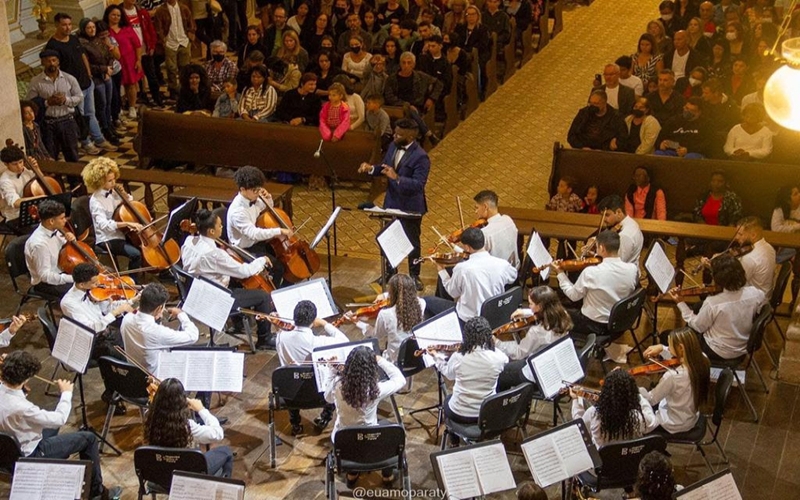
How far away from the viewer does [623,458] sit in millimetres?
6328

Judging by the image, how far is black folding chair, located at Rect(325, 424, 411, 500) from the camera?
636 centimetres

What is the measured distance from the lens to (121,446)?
24.9 feet

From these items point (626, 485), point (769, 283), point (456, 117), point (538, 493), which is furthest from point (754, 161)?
point (538, 493)

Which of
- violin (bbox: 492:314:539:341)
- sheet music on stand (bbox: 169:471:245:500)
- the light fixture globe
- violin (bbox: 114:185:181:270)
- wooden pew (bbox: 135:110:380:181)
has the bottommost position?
wooden pew (bbox: 135:110:380:181)

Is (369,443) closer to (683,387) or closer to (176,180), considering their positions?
(683,387)

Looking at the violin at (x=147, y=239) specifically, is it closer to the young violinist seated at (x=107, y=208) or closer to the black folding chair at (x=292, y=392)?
the young violinist seated at (x=107, y=208)

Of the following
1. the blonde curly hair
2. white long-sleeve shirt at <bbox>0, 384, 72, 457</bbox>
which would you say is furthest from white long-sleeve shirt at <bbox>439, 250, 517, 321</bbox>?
the blonde curly hair

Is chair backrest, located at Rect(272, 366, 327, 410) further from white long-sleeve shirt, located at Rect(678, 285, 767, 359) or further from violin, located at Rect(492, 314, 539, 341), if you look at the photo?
white long-sleeve shirt, located at Rect(678, 285, 767, 359)

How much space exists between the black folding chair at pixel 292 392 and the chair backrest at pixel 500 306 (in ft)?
5.02

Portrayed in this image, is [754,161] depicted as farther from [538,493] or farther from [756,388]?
[538,493]

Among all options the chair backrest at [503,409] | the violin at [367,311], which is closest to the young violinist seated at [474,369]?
the chair backrest at [503,409]

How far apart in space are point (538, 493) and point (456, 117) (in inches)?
362

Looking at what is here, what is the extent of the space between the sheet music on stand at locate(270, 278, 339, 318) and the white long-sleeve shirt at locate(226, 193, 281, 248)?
3.92ft

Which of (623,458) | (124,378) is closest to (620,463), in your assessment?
(623,458)
